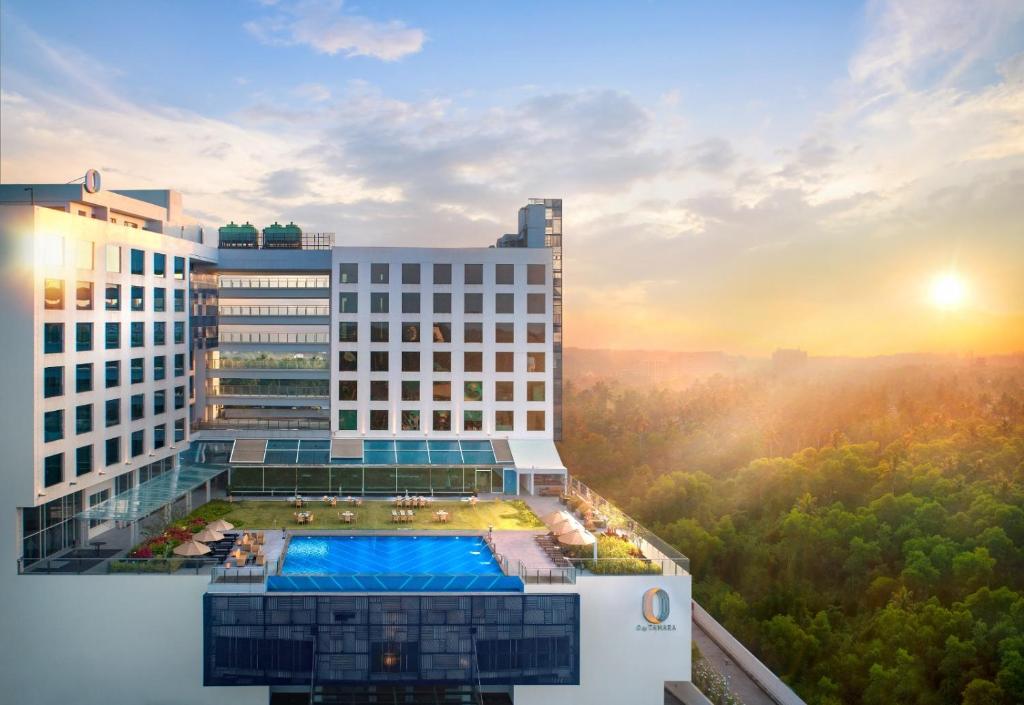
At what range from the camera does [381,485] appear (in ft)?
134

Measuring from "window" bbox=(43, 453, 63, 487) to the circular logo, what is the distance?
21936mm

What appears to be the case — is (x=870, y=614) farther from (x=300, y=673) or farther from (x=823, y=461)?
(x=300, y=673)

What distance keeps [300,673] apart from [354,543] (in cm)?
675

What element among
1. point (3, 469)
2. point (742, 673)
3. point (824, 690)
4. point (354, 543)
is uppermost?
point (3, 469)

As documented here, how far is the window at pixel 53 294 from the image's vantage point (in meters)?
28.9

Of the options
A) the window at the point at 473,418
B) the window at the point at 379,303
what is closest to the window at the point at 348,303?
the window at the point at 379,303

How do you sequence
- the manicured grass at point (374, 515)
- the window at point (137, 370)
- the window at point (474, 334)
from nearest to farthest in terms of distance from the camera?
the manicured grass at point (374, 515) < the window at point (137, 370) < the window at point (474, 334)

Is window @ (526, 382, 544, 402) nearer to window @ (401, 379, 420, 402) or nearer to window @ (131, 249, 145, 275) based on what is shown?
window @ (401, 379, 420, 402)

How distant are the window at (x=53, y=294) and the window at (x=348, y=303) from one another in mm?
16534

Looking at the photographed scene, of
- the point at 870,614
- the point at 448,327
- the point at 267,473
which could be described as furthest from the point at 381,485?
the point at 870,614

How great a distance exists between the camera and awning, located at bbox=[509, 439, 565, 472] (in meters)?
41.4

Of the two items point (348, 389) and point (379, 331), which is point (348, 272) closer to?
point (379, 331)

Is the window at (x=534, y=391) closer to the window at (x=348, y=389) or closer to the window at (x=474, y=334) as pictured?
the window at (x=474, y=334)

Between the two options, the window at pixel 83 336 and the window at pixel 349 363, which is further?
the window at pixel 349 363
